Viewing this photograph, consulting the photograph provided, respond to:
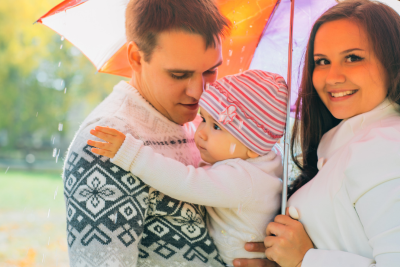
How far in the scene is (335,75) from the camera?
85.8 inches

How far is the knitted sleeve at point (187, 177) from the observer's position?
1923mm

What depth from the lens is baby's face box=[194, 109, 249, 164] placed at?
2277mm

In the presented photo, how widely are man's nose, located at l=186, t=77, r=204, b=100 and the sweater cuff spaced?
64 centimetres

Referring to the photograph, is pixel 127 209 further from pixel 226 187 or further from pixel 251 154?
pixel 251 154

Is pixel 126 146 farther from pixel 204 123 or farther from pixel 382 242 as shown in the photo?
pixel 382 242

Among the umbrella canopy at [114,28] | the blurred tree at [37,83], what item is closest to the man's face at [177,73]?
the umbrella canopy at [114,28]

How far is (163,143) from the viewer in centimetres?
227

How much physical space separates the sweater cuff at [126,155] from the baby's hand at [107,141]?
3 cm

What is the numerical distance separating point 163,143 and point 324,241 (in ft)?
3.40

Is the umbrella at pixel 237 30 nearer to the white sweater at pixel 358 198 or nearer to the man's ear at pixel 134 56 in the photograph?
the man's ear at pixel 134 56

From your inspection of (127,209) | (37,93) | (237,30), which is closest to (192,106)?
(237,30)

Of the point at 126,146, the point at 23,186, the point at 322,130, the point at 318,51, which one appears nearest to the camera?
the point at 126,146

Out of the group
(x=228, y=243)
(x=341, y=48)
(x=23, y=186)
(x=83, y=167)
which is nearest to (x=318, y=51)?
(x=341, y=48)

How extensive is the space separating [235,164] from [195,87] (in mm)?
575
